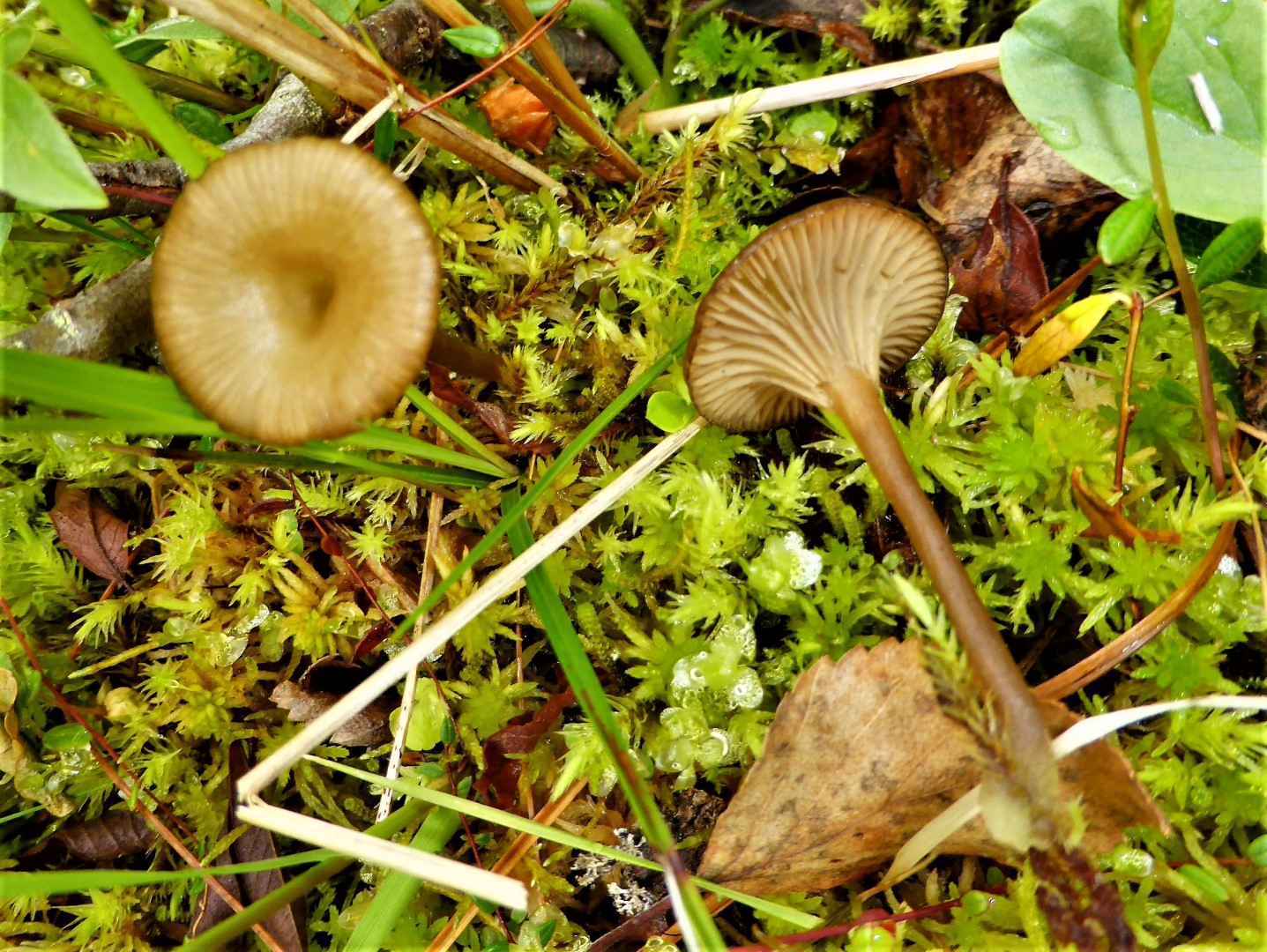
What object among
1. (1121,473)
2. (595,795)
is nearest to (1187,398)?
(1121,473)

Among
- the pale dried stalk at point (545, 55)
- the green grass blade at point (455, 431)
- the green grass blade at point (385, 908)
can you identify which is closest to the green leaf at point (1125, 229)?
the pale dried stalk at point (545, 55)

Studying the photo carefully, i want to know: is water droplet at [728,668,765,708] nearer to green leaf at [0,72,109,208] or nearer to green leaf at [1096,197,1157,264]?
green leaf at [1096,197,1157,264]

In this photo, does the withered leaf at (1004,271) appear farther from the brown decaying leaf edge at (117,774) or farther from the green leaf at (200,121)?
the brown decaying leaf edge at (117,774)

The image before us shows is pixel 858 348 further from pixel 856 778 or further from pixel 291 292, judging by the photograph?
pixel 291 292

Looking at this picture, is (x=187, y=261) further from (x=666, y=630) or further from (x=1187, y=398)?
(x=1187, y=398)

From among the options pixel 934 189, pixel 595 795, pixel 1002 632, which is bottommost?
pixel 595 795

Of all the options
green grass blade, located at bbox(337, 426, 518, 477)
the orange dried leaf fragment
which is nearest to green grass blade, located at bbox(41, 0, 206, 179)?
green grass blade, located at bbox(337, 426, 518, 477)

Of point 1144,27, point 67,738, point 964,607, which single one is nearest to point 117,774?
point 67,738
